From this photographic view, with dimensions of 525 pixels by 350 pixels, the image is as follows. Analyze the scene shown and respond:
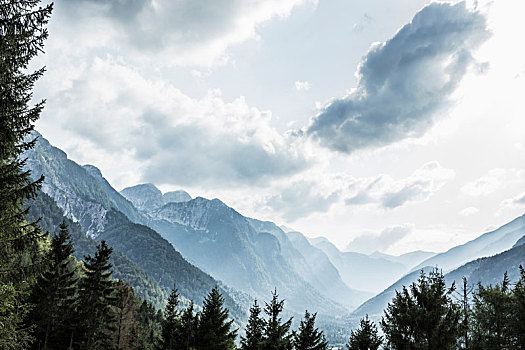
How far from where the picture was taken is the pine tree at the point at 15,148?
12.5 meters

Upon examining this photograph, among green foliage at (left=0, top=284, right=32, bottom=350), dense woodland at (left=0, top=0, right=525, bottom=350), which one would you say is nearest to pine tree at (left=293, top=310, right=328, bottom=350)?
dense woodland at (left=0, top=0, right=525, bottom=350)

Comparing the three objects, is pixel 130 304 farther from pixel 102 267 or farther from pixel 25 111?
pixel 25 111

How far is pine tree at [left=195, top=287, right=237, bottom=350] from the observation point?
29766mm

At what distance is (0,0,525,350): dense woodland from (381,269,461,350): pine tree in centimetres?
6

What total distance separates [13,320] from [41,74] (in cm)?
1021

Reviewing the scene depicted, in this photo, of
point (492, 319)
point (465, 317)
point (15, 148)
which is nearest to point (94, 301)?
point (15, 148)

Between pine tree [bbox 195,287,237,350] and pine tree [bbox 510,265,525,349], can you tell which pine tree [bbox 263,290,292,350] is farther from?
pine tree [bbox 510,265,525,349]

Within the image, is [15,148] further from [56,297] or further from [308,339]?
[308,339]

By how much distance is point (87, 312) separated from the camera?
1164 inches

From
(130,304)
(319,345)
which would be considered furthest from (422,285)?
(130,304)

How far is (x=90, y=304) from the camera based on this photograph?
2977 centimetres

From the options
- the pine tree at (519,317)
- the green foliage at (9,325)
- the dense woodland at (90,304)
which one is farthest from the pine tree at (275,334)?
the green foliage at (9,325)

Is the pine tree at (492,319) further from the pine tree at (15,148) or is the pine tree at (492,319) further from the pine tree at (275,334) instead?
the pine tree at (15,148)

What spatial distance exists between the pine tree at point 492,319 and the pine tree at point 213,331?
20743 millimetres
